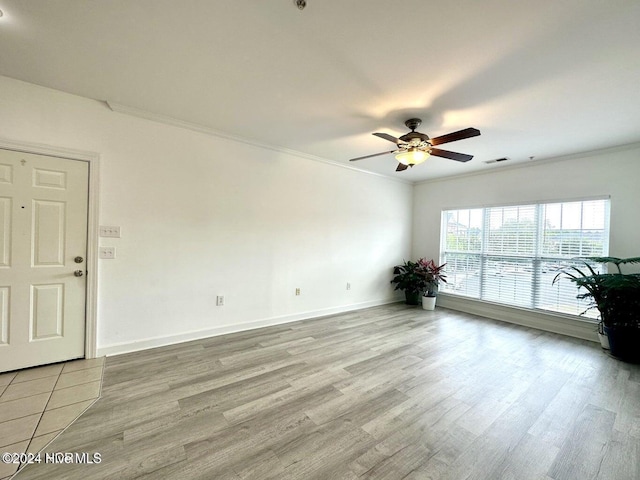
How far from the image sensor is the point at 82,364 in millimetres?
2619

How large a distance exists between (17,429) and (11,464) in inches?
15.1

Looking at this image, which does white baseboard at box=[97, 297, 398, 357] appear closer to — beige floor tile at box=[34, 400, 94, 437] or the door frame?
the door frame

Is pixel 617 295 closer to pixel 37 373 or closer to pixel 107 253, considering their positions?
pixel 107 253

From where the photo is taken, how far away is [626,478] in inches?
58.7

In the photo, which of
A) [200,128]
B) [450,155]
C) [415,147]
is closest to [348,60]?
[415,147]

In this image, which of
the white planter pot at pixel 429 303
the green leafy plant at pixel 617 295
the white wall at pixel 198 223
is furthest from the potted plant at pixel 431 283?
the green leafy plant at pixel 617 295

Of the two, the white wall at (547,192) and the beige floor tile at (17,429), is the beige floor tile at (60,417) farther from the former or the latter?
the white wall at (547,192)

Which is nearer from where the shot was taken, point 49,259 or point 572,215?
point 49,259

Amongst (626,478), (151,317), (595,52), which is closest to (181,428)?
(151,317)

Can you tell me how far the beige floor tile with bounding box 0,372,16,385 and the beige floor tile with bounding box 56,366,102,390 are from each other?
37cm

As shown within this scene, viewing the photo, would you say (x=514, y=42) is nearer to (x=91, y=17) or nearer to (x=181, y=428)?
(x=91, y=17)

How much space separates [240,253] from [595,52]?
12.7 feet

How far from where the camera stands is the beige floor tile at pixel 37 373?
235 centimetres

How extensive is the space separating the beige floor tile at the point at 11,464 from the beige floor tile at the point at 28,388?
696 mm
